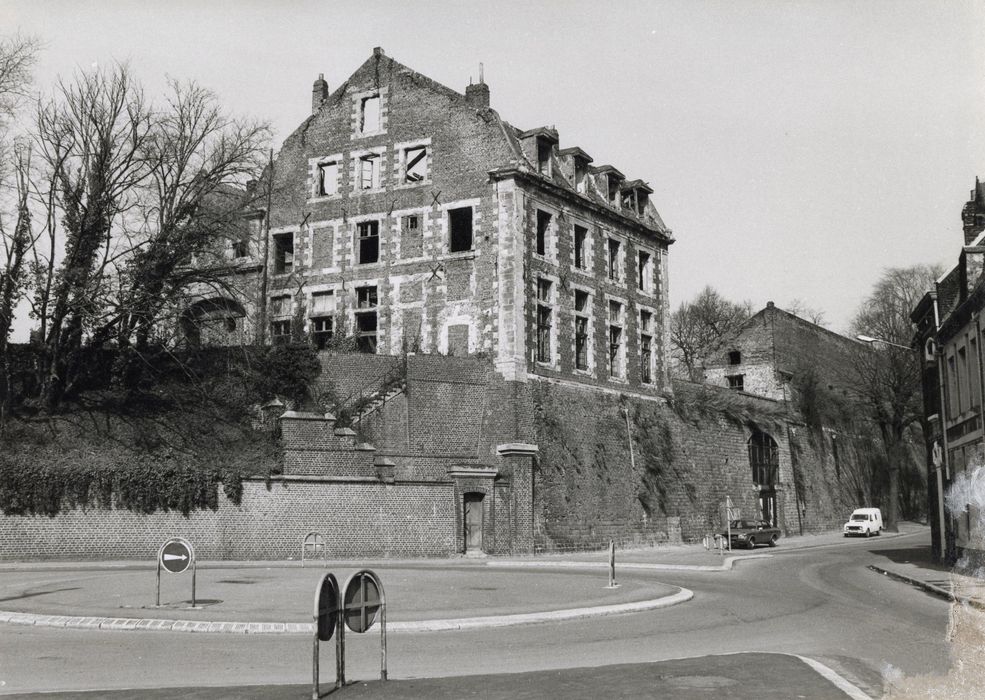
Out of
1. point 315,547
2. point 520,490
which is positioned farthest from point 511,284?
point 315,547

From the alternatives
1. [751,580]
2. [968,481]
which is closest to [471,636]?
[751,580]

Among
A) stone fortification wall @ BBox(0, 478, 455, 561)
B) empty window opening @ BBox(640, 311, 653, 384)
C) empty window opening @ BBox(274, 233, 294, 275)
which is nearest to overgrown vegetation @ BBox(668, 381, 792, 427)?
empty window opening @ BBox(640, 311, 653, 384)

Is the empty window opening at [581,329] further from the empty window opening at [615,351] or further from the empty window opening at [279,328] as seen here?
the empty window opening at [279,328]

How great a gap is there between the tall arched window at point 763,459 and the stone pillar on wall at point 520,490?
17.2 meters

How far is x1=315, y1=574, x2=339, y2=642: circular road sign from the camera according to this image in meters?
7.91

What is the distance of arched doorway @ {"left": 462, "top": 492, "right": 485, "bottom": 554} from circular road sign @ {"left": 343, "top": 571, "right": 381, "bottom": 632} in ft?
79.2

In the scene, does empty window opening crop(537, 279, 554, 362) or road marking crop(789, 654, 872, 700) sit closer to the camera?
road marking crop(789, 654, 872, 700)

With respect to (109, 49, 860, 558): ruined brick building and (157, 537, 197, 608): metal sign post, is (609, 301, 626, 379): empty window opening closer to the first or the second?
(109, 49, 860, 558): ruined brick building

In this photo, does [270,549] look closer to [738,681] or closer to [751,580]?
[751,580]

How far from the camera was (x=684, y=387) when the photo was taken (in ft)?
149

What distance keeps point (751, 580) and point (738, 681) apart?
15.4m

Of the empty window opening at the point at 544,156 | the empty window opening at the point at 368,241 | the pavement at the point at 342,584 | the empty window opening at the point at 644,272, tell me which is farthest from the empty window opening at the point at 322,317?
the empty window opening at the point at 644,272

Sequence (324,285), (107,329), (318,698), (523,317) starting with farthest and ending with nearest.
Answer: (324,285) → (523,317) → (107,329) → (318,698)

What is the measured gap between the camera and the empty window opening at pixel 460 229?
3847cm
